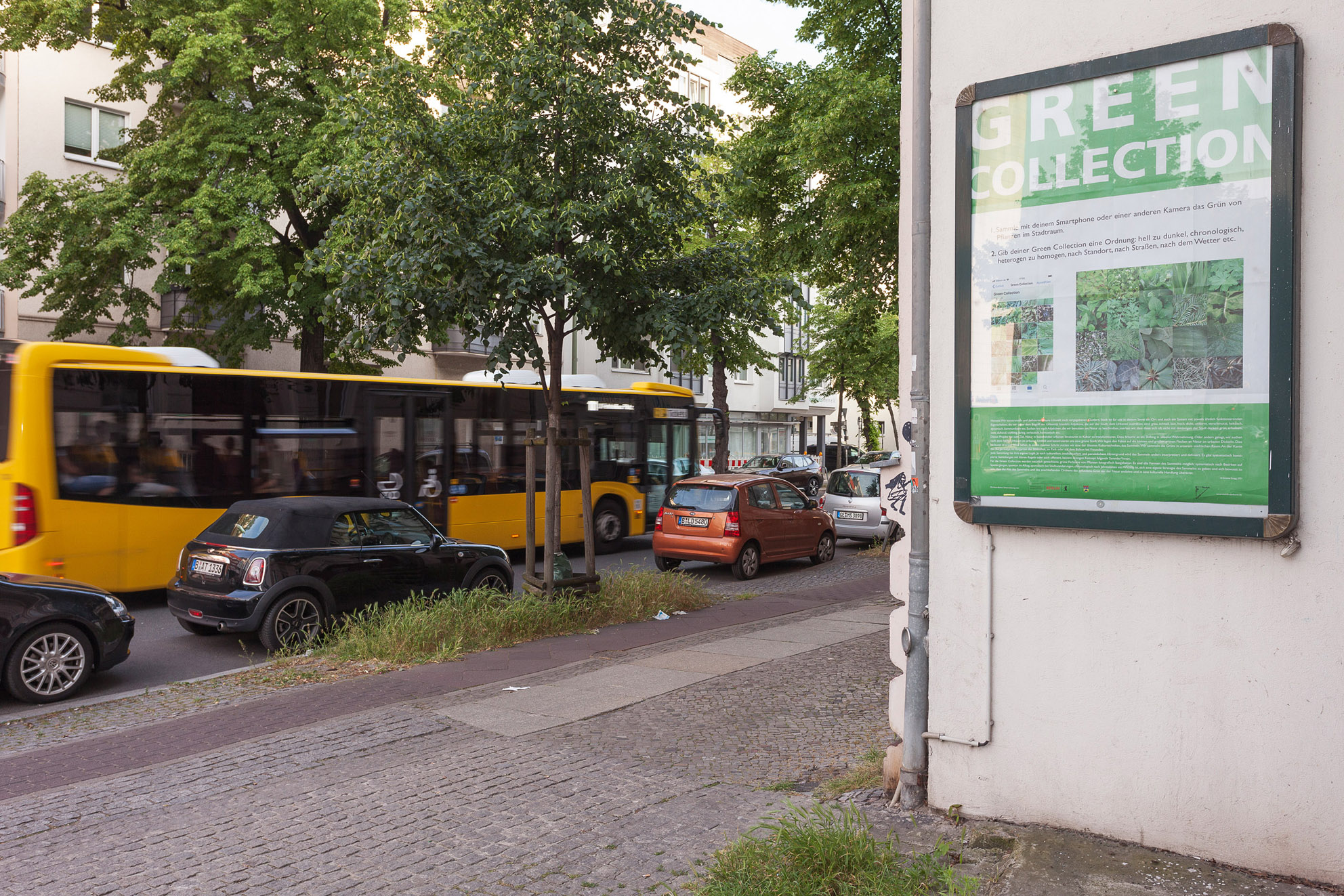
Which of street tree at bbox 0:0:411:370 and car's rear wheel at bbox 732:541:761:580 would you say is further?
street tree at bbox 0:0:411:370

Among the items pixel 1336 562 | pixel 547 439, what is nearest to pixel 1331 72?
pixel 1336 562

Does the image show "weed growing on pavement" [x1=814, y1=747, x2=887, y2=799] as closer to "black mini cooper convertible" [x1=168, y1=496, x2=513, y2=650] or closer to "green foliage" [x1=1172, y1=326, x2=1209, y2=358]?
"green foliage" [x1=1172, y1=326, x2=1209, y2=358]

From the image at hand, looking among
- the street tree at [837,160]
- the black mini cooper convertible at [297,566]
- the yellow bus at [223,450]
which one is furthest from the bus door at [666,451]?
the black mini cooper convertible at [297,566]

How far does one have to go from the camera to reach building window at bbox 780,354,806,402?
184 ft

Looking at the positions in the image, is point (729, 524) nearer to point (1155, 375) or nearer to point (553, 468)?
point (553, 468)

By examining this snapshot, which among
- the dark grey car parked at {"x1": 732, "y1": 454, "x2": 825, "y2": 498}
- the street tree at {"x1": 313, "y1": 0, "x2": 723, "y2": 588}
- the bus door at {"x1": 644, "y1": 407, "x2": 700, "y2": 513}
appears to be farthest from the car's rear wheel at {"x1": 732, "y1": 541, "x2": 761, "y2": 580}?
the dark grey car parked at {"x1": 732, "y1": 454, "x2": 825, "y2": 498}

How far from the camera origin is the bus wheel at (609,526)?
1839 cm

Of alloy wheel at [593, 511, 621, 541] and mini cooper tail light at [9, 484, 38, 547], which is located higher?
mini cooper tail light at [9, 484, 38, 547]

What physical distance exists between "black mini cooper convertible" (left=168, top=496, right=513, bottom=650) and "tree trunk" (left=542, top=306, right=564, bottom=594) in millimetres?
1134

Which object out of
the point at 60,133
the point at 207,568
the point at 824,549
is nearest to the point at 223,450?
the point at 207,568

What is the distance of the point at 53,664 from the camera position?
25.9 ft

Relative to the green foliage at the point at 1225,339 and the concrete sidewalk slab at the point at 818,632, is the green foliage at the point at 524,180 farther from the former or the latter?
the green foliage at the point at 1225,339

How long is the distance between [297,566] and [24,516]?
3722 millimetres

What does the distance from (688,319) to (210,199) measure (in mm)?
12092
